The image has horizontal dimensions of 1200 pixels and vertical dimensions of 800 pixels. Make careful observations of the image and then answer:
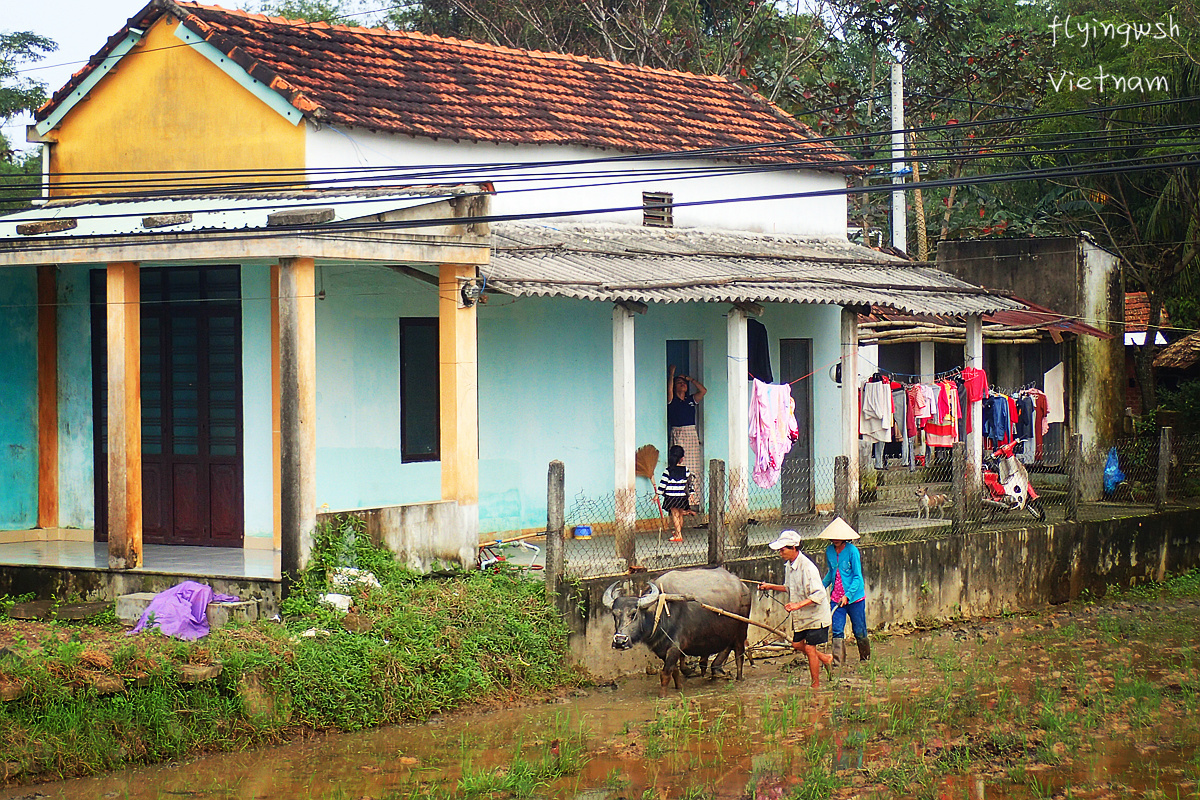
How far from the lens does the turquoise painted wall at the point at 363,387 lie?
521 inches

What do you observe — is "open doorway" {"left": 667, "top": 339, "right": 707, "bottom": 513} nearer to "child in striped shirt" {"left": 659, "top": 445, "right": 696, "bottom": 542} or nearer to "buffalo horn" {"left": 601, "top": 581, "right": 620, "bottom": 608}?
"child in striped shirt" {"left": 659, "top": 445, "right": 696, "bottom": 542}

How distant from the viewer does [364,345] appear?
13562 millimetres

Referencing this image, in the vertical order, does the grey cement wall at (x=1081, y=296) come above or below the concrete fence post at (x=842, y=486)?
above

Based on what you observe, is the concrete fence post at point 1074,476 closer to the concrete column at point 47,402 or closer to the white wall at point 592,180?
the white wall at point 592,180

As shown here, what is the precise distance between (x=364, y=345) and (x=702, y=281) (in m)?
3.53

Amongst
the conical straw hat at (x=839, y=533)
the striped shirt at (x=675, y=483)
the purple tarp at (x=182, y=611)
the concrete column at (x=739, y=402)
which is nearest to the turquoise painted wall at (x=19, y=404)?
the purple tarp at (x=182, y=611)

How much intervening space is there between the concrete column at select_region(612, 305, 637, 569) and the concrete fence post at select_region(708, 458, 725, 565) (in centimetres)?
75

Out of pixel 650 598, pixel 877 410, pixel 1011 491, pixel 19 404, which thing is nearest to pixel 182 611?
pixel 650 598

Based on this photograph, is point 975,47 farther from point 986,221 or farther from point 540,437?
point 540,437

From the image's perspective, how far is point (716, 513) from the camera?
1317 centimetres

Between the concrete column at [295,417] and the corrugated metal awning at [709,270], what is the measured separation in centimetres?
196

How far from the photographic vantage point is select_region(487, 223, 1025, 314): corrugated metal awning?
1349 cm

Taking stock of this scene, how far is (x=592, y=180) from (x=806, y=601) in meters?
6.48

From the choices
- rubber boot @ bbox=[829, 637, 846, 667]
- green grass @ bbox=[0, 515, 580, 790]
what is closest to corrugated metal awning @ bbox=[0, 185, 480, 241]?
green grass @ bbox=[0, 515, 580, 790]
